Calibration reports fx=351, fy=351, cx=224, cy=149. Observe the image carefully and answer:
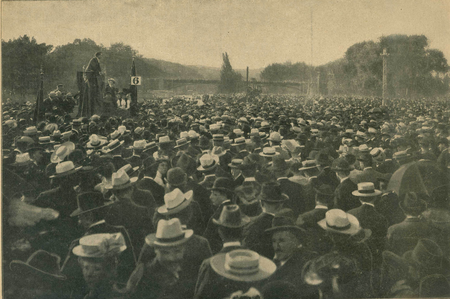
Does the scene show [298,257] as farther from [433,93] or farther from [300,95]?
[300,95]

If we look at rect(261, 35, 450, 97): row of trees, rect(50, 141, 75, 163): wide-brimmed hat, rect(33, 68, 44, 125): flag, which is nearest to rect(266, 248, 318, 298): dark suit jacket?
rect(50, 141, 75, 163): wide-brimmed hat

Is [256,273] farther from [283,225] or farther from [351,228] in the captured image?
[351,228]

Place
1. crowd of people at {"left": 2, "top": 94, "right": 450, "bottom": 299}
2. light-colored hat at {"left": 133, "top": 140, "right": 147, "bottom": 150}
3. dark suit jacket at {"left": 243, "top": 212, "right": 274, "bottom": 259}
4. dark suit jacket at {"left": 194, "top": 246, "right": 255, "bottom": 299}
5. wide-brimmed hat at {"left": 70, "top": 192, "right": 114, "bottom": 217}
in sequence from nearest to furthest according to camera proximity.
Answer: dark suit jacket at {"left": 243, "top": 212, "right": 274, "bottom": 259}, crowd of people at {"left": 2, "top": 94, "right": 450, "bottom": 299}, dark suit jacket at {"left": 194, "top": 246, "right": 255, "bottom": 299}, wide-brimmed hat at {"left": 70, "top": 192, "right": 114, "bottom": 217}, light-colored hat at {"left": 133, "top": 140, "right": 147, "bottom": 150}

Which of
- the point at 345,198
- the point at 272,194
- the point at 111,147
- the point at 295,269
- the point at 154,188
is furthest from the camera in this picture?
the point at 111,147

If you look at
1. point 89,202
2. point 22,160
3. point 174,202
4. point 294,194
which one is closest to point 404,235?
point 294,194

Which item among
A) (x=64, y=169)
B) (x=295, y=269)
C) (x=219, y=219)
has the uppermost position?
(x=64, y=169)

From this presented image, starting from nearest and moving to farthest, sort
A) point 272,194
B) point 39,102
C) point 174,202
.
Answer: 1. point 272,194
2. point 174,202
3. point 39,102

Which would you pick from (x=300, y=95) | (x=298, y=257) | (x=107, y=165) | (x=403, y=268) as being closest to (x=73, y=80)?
(x=107, y=165)

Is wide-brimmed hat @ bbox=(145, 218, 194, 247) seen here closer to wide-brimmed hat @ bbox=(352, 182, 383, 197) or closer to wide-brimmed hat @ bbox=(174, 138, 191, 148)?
wide-brimmed hat @ bbox=(352, 182, 383, 197)
